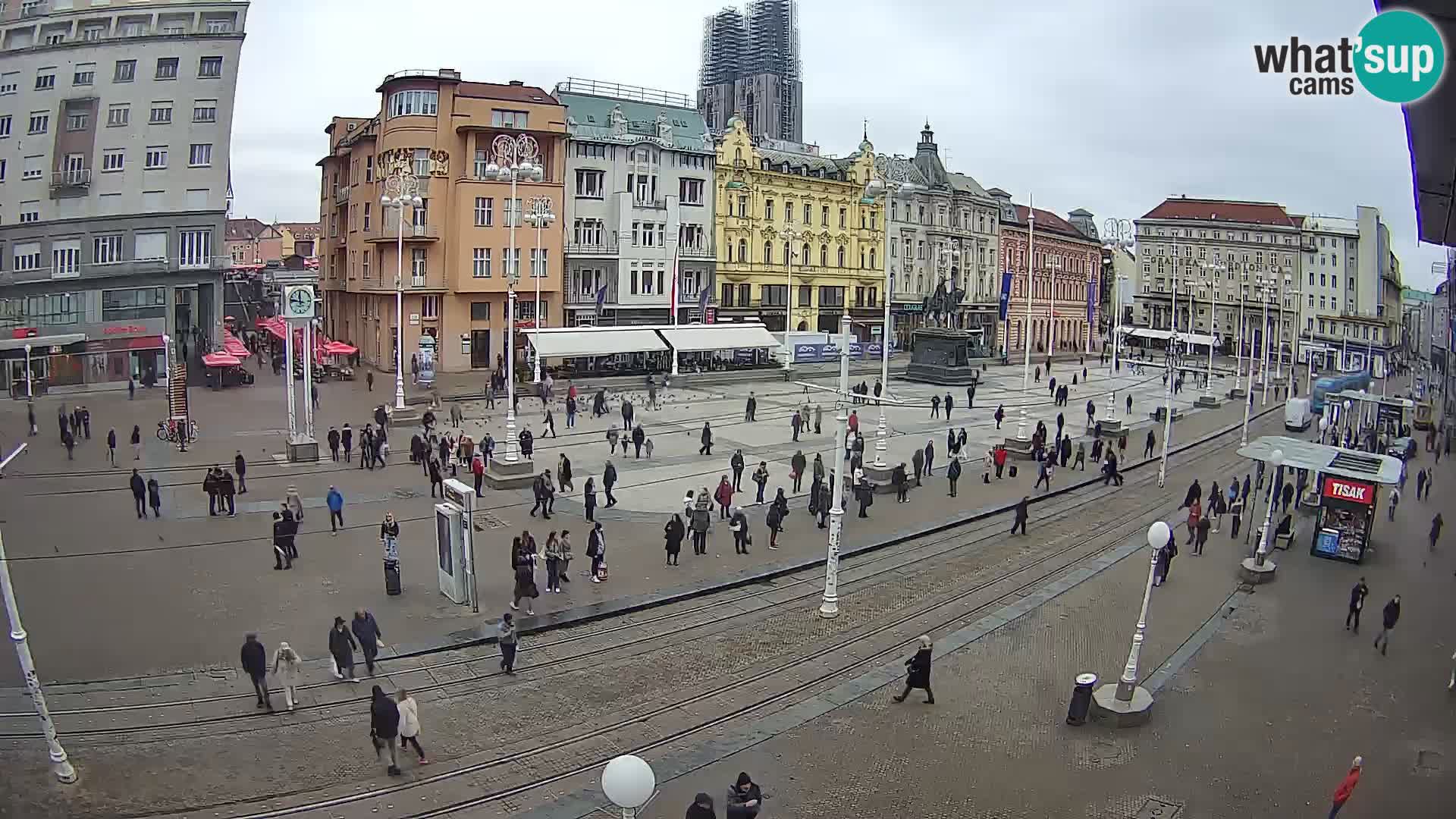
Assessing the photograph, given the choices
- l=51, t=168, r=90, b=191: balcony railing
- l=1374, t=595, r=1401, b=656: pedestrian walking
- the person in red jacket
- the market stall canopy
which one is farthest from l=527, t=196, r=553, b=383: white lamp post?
the person in red jacket

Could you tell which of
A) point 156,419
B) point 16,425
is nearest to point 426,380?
point 156,419

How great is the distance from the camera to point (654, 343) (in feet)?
179

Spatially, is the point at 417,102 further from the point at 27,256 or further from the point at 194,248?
the point at 27,256

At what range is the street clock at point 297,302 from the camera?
99.3 feet

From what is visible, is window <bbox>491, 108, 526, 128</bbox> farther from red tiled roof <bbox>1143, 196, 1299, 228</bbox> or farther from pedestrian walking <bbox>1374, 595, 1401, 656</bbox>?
red tiled roof <bbox>1143, 196, 1299, 228</bbox>

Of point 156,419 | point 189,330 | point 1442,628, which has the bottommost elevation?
point 1442,628

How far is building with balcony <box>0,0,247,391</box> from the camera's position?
24.0 metres

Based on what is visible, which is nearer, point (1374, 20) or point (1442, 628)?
point (1374, 20)

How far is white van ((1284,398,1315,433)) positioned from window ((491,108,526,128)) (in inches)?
1654

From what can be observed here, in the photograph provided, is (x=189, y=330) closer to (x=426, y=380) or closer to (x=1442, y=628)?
(x=426, y=380)

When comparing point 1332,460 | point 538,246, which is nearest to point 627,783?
point 1332,460

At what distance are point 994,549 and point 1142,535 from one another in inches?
188

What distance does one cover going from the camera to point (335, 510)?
21.9 meters

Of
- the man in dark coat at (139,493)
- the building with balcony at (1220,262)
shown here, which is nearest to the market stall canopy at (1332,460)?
the man in dark coat at (139,493)
